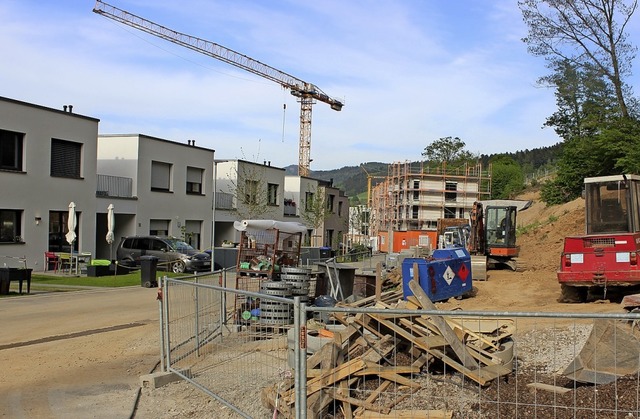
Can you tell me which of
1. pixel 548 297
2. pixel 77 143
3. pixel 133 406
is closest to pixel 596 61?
pixel 548 297

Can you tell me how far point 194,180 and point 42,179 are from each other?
13.9 m

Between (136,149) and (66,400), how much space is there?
31.4m

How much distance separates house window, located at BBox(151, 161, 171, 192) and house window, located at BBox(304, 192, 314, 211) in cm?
1637

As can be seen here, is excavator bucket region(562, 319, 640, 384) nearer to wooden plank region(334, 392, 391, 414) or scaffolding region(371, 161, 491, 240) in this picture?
wooden plank region(334, 392, 391, 414)

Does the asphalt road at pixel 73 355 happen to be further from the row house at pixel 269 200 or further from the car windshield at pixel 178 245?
the row house at pixel 269 200

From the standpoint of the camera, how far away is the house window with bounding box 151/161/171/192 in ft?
129

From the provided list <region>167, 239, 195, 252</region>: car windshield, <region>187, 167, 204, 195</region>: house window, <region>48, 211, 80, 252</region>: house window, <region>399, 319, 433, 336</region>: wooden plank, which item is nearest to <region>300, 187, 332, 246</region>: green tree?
<region>187, 167, 204, 195</region>: house window

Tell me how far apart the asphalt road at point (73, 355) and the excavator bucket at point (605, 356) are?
4.93 m

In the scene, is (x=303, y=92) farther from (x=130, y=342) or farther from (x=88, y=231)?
(x=130, y=342)

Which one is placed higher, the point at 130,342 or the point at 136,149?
the point at 136,149

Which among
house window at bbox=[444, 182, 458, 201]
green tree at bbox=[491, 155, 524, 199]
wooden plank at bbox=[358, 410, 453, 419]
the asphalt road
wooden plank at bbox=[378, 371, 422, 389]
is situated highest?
green tree at bbox=[491, 155, 524, 199]

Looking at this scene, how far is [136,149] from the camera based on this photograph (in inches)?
1486

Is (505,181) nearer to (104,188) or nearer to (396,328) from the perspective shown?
(104,188)

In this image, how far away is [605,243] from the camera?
15.1 meters
